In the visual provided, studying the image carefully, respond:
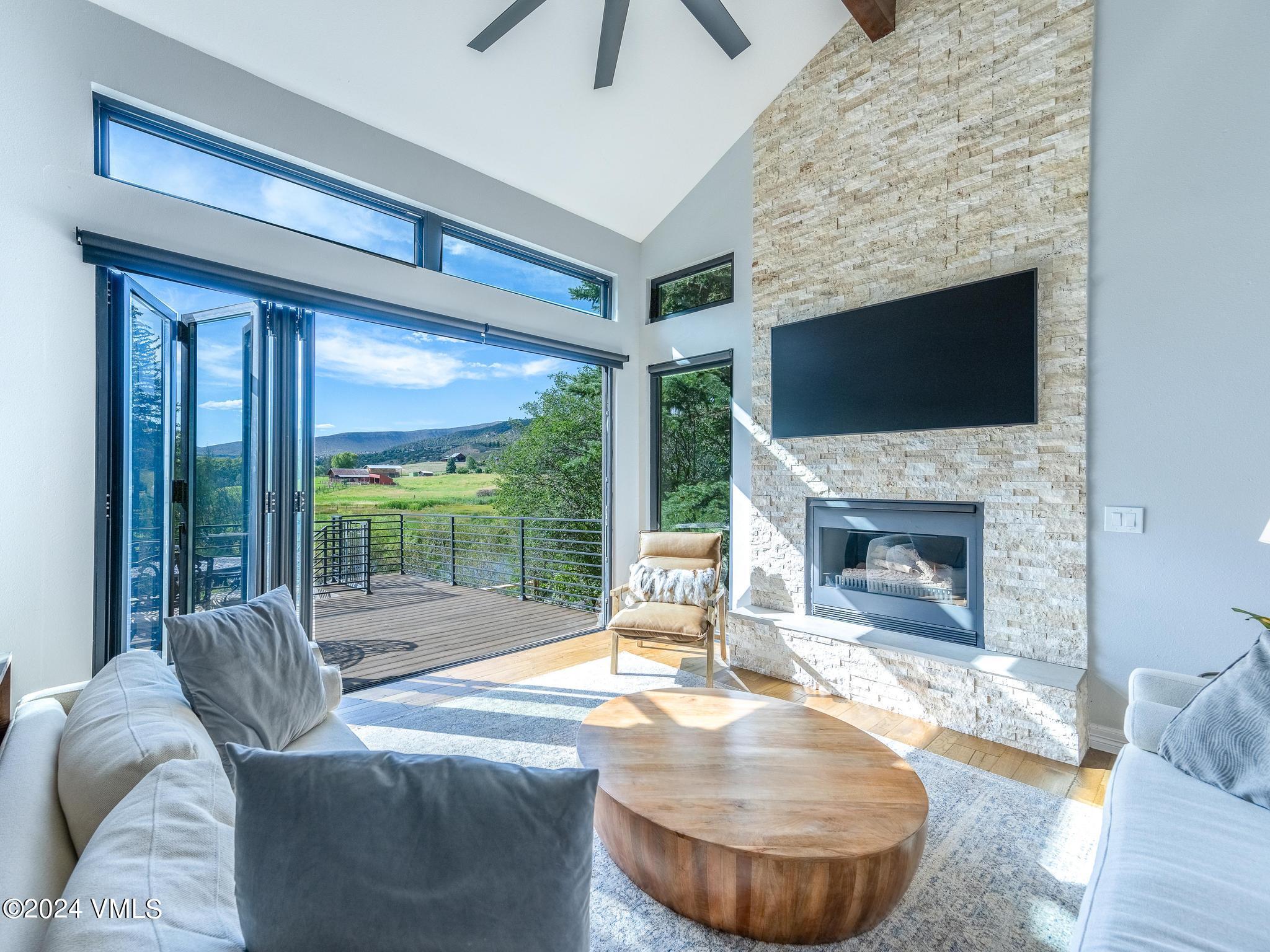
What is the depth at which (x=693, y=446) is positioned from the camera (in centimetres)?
455

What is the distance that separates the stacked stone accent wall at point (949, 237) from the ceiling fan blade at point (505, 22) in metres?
1.95

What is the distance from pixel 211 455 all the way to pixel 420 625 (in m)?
2.32

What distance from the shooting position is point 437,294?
3564 millimetres

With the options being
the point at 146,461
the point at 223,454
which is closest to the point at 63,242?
the point at 146,461

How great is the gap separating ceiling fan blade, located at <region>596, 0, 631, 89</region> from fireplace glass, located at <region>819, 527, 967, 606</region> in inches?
110

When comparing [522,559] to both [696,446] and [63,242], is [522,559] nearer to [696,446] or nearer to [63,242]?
[696,446]

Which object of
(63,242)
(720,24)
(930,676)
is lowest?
(930,676)

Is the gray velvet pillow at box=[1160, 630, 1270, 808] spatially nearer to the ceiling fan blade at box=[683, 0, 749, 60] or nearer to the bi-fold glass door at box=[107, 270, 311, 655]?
the ceiling fan blade at box=[683, 0, 749, 60]

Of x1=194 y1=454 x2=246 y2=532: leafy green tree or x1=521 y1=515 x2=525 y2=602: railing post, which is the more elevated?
x1=194 y1=454 x2=246 y2=532: leafy green tree

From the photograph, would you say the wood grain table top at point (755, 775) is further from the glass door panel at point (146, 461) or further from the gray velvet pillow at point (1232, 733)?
the glass door panel at point (146, 461)

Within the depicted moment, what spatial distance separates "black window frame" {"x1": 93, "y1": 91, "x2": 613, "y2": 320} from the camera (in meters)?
2.53

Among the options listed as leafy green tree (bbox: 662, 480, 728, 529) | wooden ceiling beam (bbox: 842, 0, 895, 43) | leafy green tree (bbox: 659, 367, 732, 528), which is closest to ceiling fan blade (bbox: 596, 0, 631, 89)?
wooden ceiling beam (bbox: 842, 0, 895, 43)

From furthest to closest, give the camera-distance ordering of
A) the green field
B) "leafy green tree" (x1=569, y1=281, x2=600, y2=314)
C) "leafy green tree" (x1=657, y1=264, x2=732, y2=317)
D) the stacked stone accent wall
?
the green field
"leafy green tree" (x1=569, y1=281, x2=600, y2=314)
"leafy green tree" (x1=657, y1=264, x2=732, y2=317)
the stacked stone accent wall

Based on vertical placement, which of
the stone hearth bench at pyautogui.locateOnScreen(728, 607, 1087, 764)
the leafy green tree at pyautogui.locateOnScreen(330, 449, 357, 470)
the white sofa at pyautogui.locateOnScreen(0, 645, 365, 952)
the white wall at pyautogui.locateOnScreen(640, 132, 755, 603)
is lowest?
the stone hearth bench at pyautogui.locateOnScreen(728, 607, 1087, 764)
